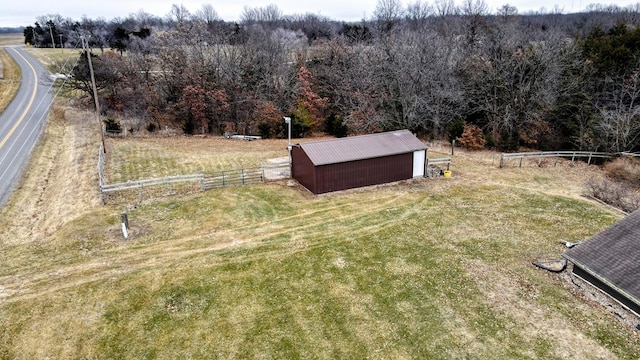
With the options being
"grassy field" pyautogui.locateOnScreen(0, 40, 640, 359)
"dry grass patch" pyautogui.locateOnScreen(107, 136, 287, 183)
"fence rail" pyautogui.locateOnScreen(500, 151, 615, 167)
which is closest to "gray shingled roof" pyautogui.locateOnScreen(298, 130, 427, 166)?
"grassy field" pyautogui.locateOnScreen(0, 40, 640, 359)

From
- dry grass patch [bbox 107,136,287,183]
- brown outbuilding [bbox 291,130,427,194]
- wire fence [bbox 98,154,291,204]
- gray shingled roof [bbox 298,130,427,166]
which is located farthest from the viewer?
dry grass patch [bbox 107,136,287,183]

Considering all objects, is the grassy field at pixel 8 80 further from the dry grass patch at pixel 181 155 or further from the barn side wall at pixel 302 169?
the barn side wall at pixel 302 169

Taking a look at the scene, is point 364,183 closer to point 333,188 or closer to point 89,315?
point 333,188

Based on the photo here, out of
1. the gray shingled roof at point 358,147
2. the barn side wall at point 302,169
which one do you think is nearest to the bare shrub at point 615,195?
the gray shingled roof at point 358,147

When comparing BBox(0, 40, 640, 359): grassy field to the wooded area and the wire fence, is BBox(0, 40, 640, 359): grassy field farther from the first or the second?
the wooded area

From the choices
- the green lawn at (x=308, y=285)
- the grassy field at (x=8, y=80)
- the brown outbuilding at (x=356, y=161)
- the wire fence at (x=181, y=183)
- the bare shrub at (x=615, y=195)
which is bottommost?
the green lawn at (x=308, y=285)

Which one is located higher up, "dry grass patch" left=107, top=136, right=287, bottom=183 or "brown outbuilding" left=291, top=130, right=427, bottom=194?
"brown outbuilding" left=291, top=130, right=427, bottom=194
